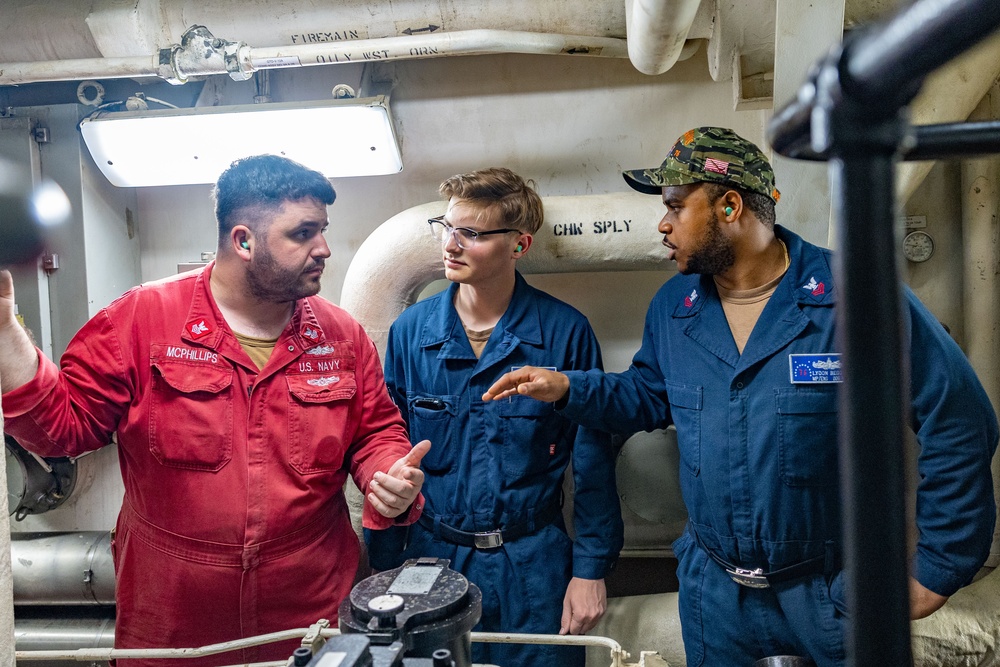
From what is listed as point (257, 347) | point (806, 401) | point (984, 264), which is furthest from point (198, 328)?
point (984, 264)

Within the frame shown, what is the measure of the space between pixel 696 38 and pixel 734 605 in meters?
1.81

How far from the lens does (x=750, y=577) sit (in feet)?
5.65

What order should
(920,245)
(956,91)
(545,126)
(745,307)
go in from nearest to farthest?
(745,307) → (956,91) → (920,245) → (545,126)

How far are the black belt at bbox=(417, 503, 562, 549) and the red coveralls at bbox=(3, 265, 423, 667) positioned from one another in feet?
1.15

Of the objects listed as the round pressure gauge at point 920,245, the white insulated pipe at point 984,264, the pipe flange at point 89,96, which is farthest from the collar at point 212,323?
the white insulated pipe at point 984,264

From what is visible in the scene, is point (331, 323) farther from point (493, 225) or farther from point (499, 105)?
point (499, 105)

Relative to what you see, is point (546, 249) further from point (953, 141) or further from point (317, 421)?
point (953, 141)

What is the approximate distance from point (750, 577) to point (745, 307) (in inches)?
26.5

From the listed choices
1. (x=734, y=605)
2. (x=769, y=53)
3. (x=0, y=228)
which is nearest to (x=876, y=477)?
(x=0, y=228)

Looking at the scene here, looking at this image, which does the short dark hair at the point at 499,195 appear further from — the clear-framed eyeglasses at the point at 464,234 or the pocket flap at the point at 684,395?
the pocket flap at the point at 684,395

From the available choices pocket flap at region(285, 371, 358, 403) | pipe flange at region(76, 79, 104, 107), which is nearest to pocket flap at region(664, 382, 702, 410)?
pocket flap at region(285, 371, 358, 403)

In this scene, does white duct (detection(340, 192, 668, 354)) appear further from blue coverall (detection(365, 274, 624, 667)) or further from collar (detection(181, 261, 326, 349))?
collar (detection(181, 261, 326, 349))

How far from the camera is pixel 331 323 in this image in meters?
2.04

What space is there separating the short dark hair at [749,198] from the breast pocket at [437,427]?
0.95m
